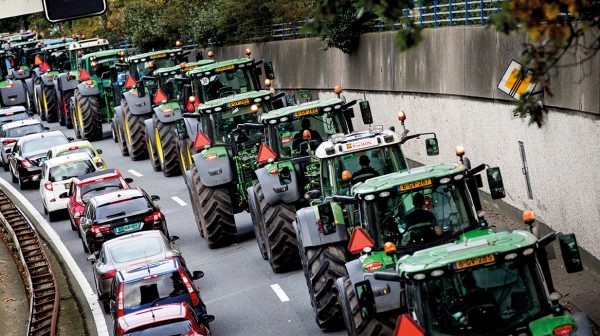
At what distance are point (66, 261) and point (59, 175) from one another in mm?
4954

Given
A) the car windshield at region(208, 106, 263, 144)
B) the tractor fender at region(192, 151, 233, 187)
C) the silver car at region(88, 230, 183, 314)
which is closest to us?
the silver car at region(88, 230, 183, 314)

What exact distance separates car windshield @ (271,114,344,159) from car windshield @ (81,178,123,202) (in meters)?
8.54

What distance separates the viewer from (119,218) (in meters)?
26.5

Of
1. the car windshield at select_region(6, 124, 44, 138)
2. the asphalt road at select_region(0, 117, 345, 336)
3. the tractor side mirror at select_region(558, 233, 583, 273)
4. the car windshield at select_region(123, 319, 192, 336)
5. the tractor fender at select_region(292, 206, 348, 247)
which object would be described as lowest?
the asphalt road at select_region(0, 117, 345, 336)

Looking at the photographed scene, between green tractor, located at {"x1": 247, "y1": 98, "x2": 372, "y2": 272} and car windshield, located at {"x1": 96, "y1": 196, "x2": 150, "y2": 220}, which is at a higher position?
green tractor, located at {"x1": 247, "y1": 98, "x2": 372, "y2": 272}

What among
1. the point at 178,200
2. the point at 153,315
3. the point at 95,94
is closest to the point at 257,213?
the point at 153,315

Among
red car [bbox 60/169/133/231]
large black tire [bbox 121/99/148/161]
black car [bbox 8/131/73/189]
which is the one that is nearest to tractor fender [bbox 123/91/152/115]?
large black tire [bbox 121/99/148/161]

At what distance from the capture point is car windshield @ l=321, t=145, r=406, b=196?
18500 millimetres

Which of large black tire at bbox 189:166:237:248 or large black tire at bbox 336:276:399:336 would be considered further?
large black tire at bbox 189:166:237:248

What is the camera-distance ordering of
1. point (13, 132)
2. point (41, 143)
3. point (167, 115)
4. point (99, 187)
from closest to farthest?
point (99, 187)
point (167, 115)
point (41, 143)
point (13, 132)

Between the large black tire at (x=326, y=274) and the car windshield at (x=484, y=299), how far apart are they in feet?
18.4

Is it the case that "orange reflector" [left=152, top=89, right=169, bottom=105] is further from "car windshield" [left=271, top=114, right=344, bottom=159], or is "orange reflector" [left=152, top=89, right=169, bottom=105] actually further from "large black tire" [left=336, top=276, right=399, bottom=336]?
"large black tire" [left=336, top=276, right=399, bottom=336]

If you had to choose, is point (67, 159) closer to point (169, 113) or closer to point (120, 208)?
point (169, 113)

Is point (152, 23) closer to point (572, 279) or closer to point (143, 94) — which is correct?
point (143, 94)
